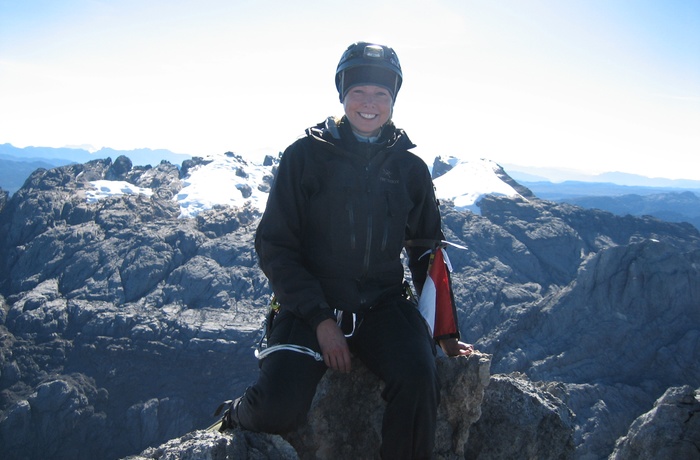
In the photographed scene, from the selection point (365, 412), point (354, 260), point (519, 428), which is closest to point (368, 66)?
point (354, 260)

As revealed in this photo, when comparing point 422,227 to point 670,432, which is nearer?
point 422,227

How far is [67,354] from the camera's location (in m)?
70.9

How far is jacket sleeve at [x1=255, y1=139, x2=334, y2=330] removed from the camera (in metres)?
4.69

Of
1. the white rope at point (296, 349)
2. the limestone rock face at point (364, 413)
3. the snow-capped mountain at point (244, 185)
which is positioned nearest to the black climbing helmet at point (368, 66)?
the white rope at point (296, 349)

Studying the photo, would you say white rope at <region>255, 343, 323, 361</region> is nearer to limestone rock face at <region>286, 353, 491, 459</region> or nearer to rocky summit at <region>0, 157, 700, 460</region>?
limestone rock face at <region>286, 353, 491, 459</region>

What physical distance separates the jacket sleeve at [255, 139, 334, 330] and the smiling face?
2.28 feet

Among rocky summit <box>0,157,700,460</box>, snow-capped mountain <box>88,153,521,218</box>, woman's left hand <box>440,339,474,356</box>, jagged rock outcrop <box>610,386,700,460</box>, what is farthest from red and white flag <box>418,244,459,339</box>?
snow-capped mountain <box>88,153,521,218</box>

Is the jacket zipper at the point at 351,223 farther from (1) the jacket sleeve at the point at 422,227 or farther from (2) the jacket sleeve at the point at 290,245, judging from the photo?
(1) the jacket sleeve at the point at 422,227

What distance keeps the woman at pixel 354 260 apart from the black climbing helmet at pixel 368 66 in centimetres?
1

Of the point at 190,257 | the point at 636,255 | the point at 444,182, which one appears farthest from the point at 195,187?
the point at 636,255

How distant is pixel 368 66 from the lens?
210 inches

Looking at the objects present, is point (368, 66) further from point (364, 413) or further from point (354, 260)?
point (364, 413)

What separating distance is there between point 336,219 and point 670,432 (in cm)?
740

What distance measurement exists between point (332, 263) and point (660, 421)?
7.28 meters
